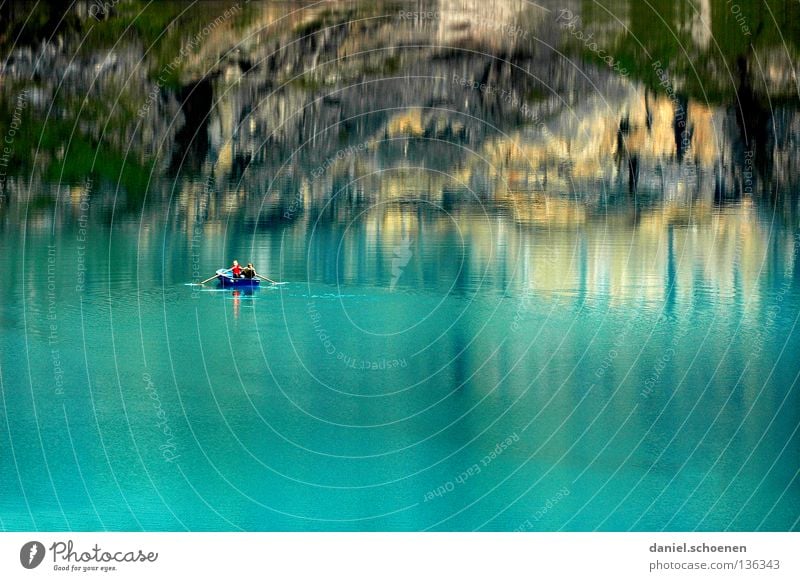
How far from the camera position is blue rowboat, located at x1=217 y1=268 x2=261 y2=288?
24516 millimetres

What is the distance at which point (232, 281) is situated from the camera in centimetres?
2466

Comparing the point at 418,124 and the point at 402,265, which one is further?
the point at 402,265

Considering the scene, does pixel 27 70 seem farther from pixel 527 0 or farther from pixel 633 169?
pixel 633 169

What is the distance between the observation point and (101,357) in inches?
822

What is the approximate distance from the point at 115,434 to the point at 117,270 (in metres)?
9.38
